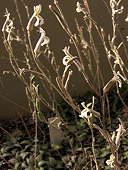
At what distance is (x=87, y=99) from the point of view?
4070 mm

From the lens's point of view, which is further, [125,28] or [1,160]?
[125,28]

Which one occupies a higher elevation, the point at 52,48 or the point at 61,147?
the point at 52,48

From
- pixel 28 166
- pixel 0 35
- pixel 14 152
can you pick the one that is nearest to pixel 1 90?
pixel 0 35

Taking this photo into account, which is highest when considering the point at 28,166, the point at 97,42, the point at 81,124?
the point at 97,42

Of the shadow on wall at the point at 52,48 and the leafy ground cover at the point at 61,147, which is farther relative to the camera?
the shadow on wall at the point at 52,48

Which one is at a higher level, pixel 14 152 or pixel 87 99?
pixel 87 99

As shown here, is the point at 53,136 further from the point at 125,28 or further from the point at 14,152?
the point at 125,28

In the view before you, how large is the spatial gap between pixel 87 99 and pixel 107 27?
0.64m

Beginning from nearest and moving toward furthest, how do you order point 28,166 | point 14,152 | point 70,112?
point 28,166 < point 14,152 < point 70,112

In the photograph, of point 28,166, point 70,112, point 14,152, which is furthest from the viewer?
point 70,112

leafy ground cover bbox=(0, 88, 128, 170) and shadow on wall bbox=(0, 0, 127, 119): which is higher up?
shadow on wall bbox=(0, 0, 127, 119)

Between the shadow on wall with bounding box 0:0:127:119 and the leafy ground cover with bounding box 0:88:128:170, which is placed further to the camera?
the shadow on wall with bounding box 0:0:127:119

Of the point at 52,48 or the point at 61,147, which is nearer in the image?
the point at 61,147

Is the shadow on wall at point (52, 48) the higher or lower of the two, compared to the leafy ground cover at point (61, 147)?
higher
